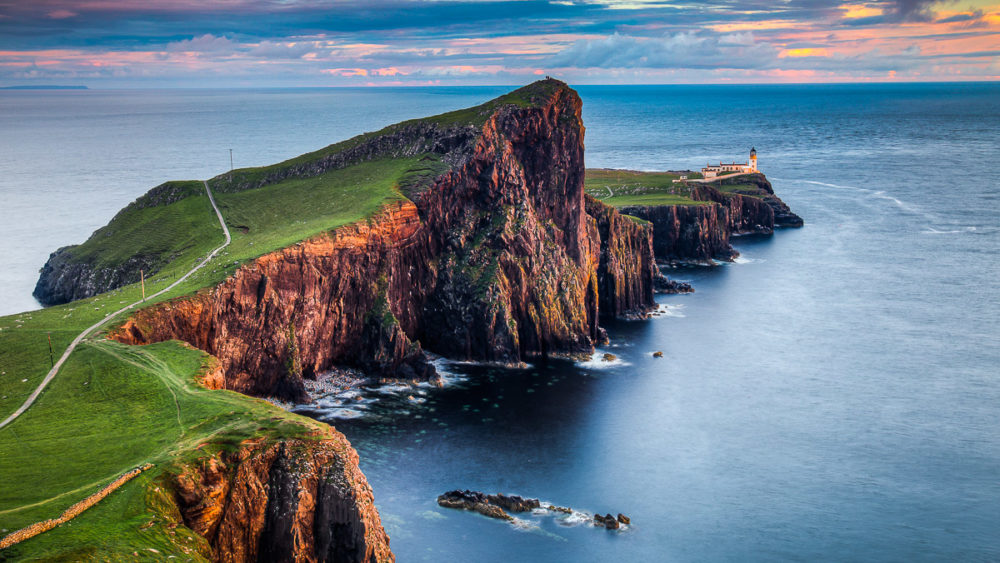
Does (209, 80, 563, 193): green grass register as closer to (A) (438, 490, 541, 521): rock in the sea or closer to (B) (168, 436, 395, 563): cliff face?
(A) (438, 490, 541, 521): rock in the sea

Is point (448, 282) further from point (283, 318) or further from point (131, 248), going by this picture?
point (131, 248)

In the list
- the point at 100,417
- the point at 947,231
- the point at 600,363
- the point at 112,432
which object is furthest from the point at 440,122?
the point at 947,231

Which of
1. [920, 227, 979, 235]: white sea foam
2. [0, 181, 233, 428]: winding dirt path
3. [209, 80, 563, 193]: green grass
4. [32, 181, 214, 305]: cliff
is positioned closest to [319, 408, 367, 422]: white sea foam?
[0, 181, 233, 428]: winding dirt path

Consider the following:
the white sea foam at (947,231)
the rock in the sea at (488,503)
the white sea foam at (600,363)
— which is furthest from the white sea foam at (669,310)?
the white sea foam at (947,231)

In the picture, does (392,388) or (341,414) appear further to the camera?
(392,388)

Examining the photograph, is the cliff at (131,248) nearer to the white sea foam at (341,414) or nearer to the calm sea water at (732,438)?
the calm sea water at (732,438)

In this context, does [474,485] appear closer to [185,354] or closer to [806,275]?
[185,354]
